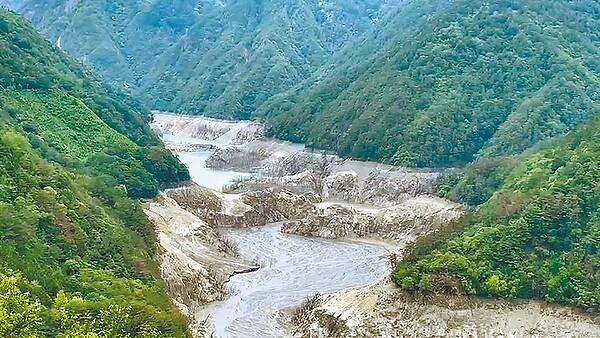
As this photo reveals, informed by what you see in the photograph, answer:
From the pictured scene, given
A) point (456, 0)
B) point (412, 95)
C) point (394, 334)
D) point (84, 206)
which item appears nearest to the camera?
point (394, 334)

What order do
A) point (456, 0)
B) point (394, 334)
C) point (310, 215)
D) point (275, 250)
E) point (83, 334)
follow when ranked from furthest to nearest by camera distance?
1. point (456, 0)
2. point (310, 215)
3. point (275, 250)
4. point (394, 334)
5. point (83, 334)

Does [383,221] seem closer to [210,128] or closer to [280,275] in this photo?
[280,275]

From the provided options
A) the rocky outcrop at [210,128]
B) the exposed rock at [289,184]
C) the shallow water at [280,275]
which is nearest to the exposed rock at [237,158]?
the rocky outcrop at [210,128]

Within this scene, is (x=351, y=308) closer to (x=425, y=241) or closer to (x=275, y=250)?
(x=425, y=241)

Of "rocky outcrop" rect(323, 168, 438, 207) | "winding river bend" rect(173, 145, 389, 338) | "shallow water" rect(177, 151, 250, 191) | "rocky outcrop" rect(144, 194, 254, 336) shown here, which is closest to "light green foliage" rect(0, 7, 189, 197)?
"rocky outcrop" rect(144, 194, 254, 336)

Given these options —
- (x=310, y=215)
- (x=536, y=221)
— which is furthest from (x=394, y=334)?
(x=310, y=215)

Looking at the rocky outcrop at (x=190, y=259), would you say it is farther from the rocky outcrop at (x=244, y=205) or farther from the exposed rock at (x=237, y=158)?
the exposed rock at (x=237, y=158)
